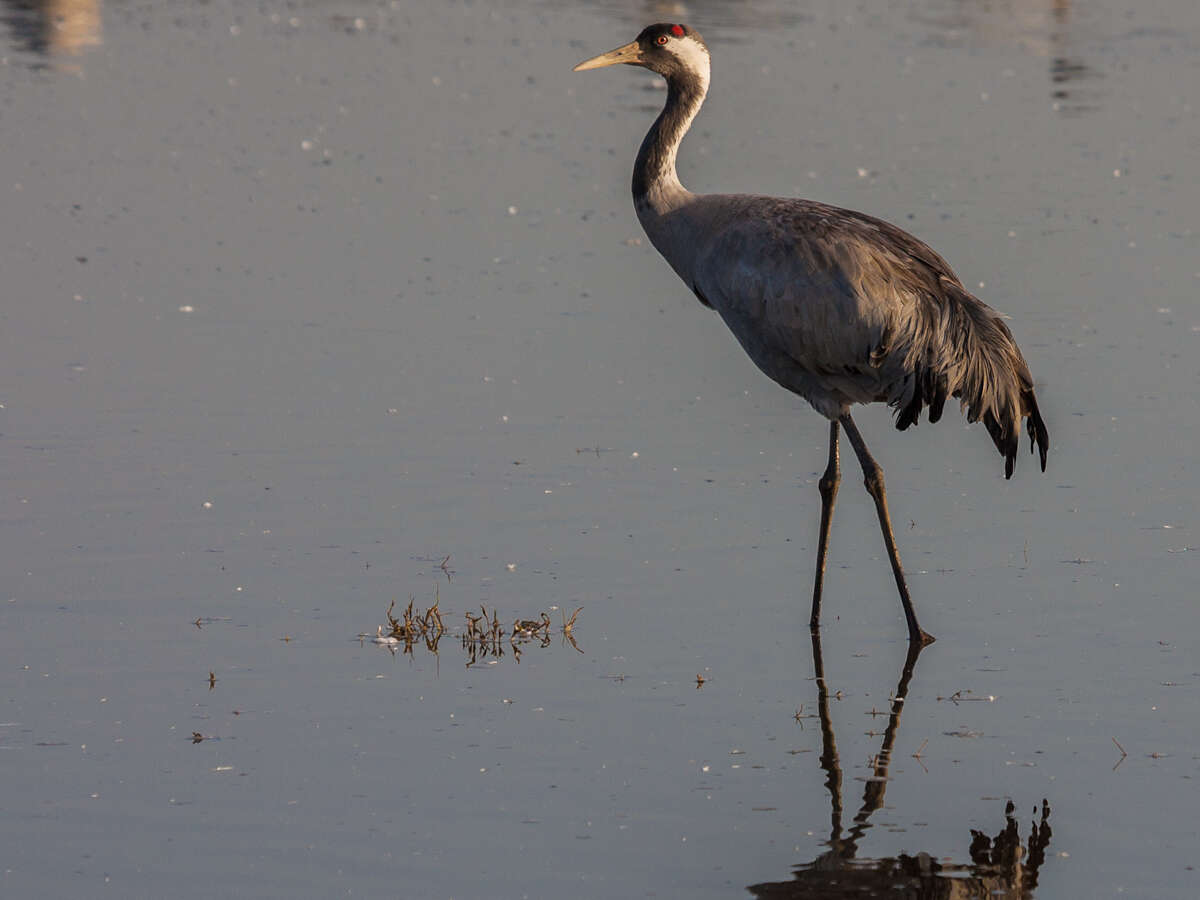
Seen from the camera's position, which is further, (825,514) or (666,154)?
(666,154)

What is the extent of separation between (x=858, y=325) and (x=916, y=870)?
291 centimetres

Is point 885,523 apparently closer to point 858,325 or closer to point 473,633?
point 858,325

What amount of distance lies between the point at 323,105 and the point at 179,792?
1592cm

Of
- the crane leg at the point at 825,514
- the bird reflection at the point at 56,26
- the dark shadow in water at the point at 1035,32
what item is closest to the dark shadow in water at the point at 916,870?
the crane leg at the point at 825,514

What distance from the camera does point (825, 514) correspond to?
880 cm

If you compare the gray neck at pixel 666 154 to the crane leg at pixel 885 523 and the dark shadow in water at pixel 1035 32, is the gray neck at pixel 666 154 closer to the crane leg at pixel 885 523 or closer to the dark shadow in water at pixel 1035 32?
the crane leg at pixel 885 523

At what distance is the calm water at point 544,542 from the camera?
6414mm

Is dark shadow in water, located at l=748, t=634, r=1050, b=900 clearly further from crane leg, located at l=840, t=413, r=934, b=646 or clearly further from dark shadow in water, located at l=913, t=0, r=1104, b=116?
dark shadow in water, located at l=913, t=0, r=1104, b=116

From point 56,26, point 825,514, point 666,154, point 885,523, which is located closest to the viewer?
point 885,523

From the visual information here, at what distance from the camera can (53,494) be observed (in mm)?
9633

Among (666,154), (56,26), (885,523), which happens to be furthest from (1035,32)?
(885,523)

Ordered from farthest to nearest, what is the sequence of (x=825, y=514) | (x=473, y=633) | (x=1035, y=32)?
(x=1035, y=32) < (x=825, y=514) < (x=473, y=633)

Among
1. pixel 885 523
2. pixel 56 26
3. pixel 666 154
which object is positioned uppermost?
→ pixel 56 26

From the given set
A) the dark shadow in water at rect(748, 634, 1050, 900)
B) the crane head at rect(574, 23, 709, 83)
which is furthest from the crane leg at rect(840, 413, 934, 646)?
the crane head at rect(574, 23, 709, 83)
